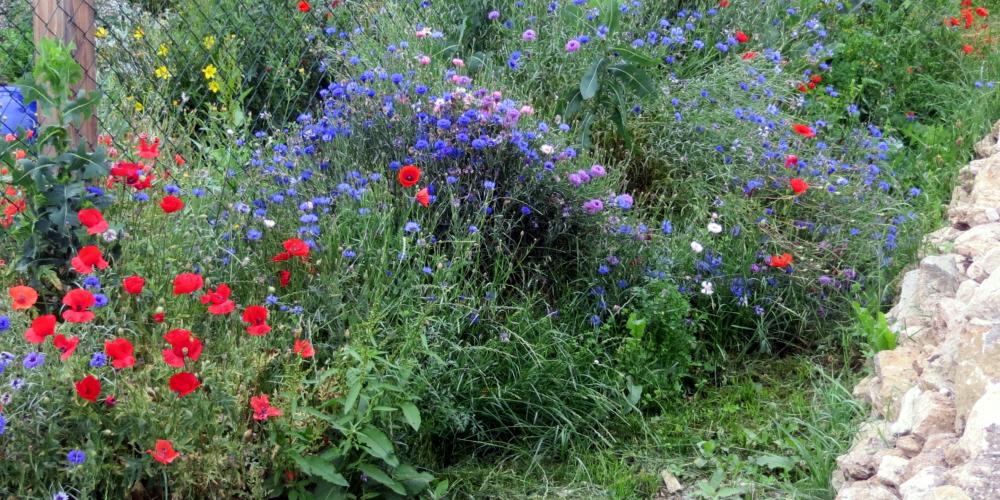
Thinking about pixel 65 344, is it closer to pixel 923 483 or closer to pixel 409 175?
pixel 409 175

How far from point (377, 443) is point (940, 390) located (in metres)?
1.50

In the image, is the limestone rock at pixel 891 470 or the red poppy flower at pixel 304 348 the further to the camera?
the red poppy flower at pixel 304 348

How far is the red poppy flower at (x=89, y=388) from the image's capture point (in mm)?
2215

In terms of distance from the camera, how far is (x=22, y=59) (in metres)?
6.04

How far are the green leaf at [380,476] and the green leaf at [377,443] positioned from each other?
0.06 meters

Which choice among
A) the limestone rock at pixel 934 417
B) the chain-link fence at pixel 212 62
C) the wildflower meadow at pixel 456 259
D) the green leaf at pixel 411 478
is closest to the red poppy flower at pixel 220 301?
the wildflower meadow at pixel 456 259

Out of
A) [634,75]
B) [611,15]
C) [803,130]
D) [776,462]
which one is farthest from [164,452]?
[803,130]

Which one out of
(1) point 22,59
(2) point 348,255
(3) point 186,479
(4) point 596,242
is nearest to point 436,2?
(4) point 596,242

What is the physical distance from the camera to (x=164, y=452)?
2242 mm

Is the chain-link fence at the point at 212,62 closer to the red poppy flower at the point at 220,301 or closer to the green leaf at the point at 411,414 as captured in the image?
the red poppy flower at the point at 220,301

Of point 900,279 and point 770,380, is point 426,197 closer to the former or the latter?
point 770,380

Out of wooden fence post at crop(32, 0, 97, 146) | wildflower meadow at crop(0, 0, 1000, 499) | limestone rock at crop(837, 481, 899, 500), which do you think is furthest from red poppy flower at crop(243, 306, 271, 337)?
limestone rock at crop(837, 481, 899, 500)

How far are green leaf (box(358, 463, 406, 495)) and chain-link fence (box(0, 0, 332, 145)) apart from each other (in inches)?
89.8

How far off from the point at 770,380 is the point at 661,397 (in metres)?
0.46
